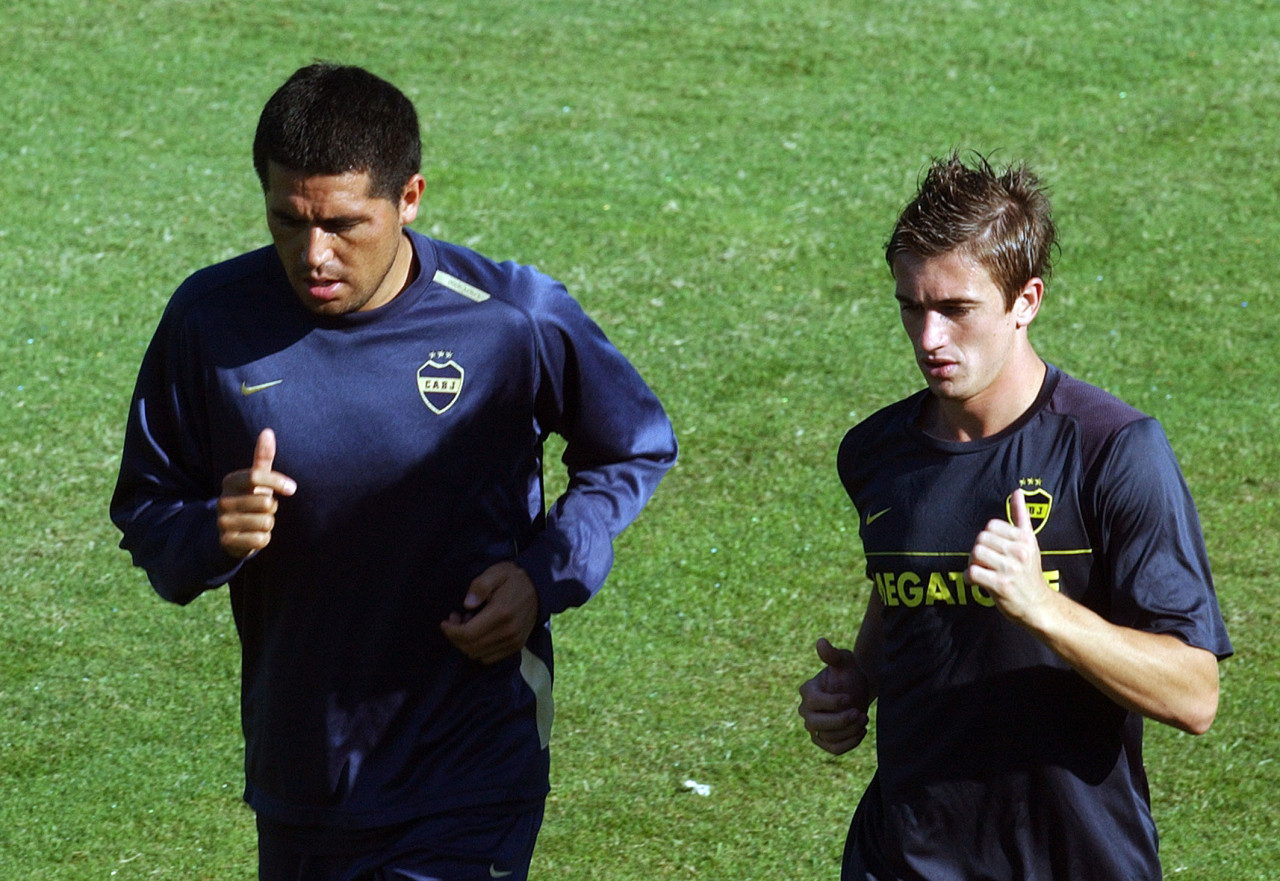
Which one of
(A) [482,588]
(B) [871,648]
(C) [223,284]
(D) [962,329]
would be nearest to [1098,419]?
(D) [962,329]

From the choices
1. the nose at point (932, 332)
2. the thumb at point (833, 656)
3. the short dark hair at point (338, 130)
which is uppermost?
the short dark hair at point (338, 130)

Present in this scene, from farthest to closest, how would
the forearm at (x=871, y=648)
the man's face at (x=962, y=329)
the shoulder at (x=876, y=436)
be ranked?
1. the forearm at (x=871, y=648)
2. the shoulder at (x=876, y=436)
3. the man's face at (x=962, y=329)

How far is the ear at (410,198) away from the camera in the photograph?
11.5 ft

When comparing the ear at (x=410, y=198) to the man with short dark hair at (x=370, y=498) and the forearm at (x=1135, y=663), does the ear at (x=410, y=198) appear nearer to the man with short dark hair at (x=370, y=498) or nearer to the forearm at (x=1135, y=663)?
the man with short dark hair at (x=370, y=498)

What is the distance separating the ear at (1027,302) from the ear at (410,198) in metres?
1.21

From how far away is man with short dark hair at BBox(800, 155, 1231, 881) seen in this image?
2975 millimetres

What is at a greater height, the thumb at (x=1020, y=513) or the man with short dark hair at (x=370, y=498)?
the thumb at (x=1020, y=513)

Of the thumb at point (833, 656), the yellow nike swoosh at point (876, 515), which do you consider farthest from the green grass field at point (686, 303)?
the yellow nike swoosh at point (876, 515)

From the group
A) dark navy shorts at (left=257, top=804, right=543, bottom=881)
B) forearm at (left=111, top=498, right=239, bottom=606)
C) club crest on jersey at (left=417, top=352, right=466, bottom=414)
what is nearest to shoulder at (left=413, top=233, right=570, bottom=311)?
club crest on jersey at (left=417, top=352, right=466, bottom=414)

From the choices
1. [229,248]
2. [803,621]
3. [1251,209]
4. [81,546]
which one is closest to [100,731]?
[81,546]

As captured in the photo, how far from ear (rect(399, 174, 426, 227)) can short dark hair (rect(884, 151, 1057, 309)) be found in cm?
98

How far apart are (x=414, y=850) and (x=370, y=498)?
2.33 ft

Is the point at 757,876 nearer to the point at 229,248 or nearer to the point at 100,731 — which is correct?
the point at 100,731

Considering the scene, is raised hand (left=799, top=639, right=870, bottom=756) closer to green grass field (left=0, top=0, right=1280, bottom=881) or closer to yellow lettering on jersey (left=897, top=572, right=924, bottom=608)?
yellow lettering on jersey (left=897, top=572, right=924, bottom=608)
